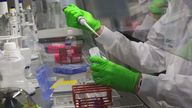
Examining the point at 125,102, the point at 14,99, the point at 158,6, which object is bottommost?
the point at 125,102

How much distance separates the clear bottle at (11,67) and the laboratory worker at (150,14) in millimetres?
765

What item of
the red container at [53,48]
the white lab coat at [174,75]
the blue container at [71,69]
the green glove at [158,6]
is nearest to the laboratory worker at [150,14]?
the green glove at [158,6]

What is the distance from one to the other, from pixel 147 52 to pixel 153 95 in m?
0.60

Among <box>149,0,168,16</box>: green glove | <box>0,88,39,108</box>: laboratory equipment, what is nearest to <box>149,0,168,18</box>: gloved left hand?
<box>149,0,168,16</box>: green glove

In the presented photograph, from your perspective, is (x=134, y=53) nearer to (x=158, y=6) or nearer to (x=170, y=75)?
(x=158, y=6)

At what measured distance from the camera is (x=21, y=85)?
47.8 inches

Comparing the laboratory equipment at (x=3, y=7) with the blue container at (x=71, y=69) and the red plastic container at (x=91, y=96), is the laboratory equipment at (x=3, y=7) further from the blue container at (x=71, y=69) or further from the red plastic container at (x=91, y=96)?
the red plastic container at (x=91, y=96)

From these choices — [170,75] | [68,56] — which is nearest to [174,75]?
[170,75]

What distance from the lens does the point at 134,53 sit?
1.89m

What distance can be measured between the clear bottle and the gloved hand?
328mm

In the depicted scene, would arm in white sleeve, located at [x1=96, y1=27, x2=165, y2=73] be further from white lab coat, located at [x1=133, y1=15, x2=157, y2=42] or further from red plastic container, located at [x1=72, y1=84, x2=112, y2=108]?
red plastic container, located at [x1=72, y1=84, x2=112, y2=108]

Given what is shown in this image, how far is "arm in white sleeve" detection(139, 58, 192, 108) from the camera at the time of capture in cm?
126

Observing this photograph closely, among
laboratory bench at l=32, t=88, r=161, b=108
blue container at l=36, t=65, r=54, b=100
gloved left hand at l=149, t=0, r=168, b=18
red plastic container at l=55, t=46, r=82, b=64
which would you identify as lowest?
laboratory bench at l=32, t=88, r=161, b=108

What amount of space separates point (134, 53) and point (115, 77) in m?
0.57
